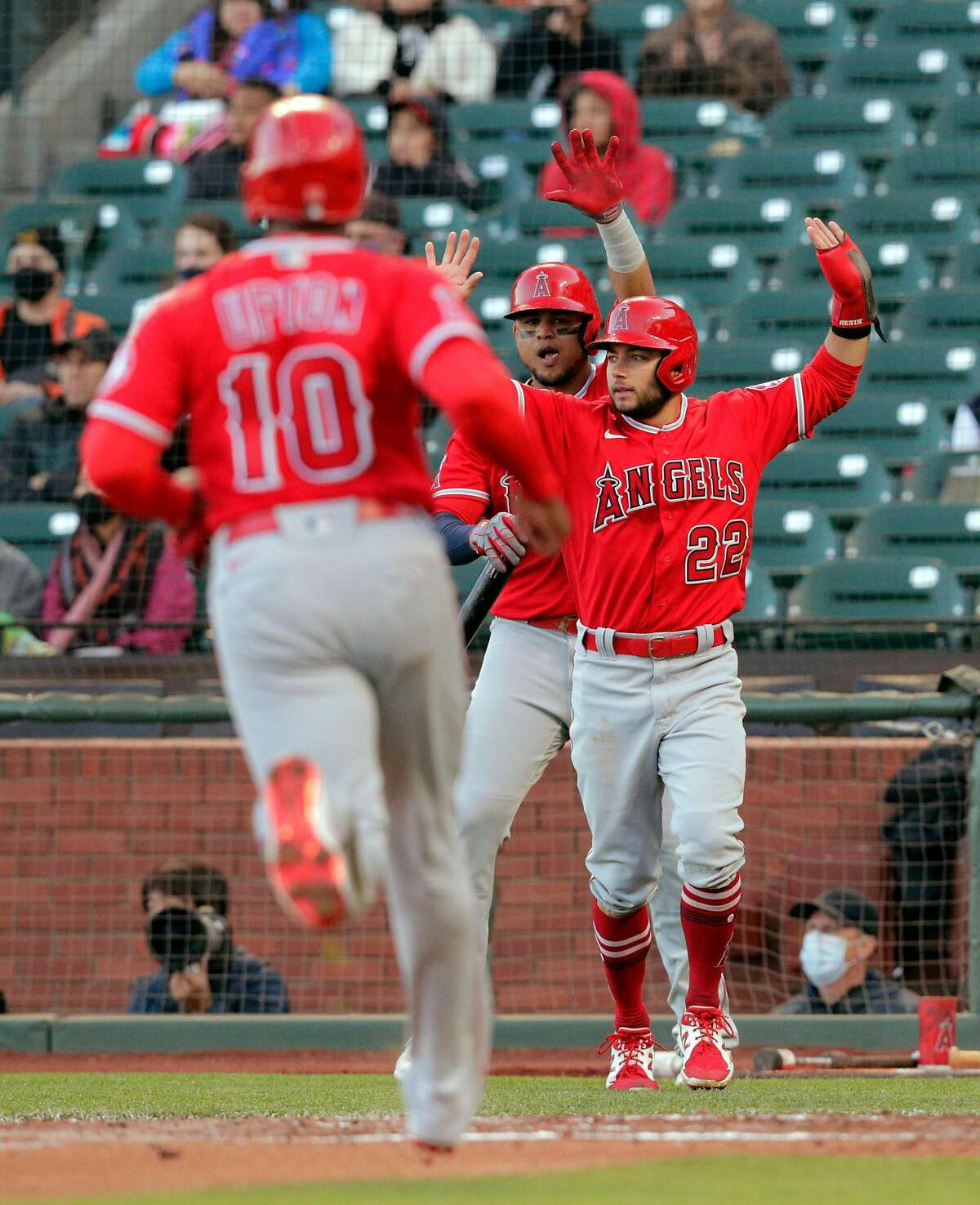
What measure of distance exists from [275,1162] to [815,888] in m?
4.18

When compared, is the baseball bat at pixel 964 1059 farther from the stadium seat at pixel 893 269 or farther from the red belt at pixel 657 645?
the stadium seat at pixel 893 269

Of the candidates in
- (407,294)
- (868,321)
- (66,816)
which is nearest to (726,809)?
(868,321)

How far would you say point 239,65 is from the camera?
12109mm

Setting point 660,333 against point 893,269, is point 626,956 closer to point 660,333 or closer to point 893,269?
point 660,333

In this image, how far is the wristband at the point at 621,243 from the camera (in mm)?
5344

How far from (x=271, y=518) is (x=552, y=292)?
233 cm

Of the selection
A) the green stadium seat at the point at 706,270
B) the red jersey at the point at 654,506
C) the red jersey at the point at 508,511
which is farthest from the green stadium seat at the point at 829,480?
the red jersey at the point at 654,506

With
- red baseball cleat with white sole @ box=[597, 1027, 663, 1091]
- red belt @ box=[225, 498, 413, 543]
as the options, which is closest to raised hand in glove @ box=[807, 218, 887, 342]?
red baseball cleat with white sole @ box=[597, 1027, 663, 1091]

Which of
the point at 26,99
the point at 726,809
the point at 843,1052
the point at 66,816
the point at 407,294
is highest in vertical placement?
the point at 26,99

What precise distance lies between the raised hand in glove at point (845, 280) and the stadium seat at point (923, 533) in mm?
3318

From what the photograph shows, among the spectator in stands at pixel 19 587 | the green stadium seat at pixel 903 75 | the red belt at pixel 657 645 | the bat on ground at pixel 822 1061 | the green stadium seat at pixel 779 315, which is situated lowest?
the bat on ground at pixel 822 1061

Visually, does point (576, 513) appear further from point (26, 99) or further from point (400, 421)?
point (26, 99)

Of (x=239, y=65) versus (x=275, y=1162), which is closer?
(x=275, y=1162)

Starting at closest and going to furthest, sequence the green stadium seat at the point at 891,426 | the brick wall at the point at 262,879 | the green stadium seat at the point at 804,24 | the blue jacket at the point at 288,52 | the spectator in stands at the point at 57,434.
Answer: the brick wall at the point at 262,879
the spectator in stands at the point at 57,434
the green stadium seat at the point at 891,426
the green stadium seat at the point at 804,24
the blue jacket at the point at 288,52
